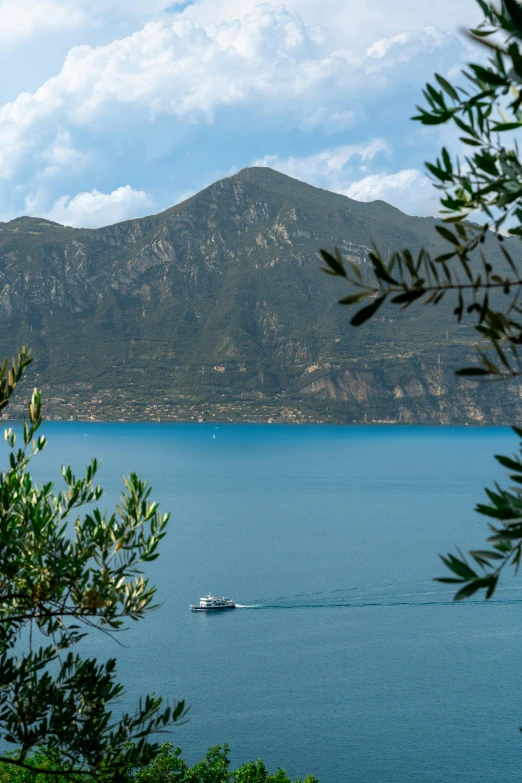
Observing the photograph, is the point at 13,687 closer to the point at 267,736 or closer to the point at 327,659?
the point at 267,736

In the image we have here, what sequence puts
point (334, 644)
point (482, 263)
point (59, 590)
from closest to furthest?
point (482, 263)
point (59, 590)
point (334, 644)

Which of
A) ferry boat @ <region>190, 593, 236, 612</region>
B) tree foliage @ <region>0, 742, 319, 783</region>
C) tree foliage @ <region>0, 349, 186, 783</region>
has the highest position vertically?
ferry boat @ <region>190, 593, 236, 612</region>

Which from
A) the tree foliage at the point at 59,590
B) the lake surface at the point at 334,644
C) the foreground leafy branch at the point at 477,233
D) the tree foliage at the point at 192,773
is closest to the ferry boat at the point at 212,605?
the lake surface at the point at 334,644

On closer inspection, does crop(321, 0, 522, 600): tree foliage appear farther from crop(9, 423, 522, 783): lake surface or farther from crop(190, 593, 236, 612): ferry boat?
crop(190, 593, 236, 612): ferry boat

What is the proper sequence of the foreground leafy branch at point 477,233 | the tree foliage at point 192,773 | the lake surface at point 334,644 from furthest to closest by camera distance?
the lake surface at point 334,644, the tree foliage at point 192,773, the foreground leafy branch at point 477,233

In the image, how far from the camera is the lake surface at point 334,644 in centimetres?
3425

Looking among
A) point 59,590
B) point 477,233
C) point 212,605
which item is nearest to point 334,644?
point 212,605

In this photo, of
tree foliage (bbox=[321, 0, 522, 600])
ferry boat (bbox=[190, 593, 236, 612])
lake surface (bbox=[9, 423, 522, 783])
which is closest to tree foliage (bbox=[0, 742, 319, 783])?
lake surface (bbox=[9, 423, 522, 783])

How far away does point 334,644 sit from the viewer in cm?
4650

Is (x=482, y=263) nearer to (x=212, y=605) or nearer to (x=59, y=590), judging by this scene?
(x=59, y=590)

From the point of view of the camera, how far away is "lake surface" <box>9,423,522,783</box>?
3425 centimetres

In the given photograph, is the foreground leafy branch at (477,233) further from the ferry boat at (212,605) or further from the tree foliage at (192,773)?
the ferry boat at (212,605)

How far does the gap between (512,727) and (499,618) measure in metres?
16.8

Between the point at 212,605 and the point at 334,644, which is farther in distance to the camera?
the point at 212,605
